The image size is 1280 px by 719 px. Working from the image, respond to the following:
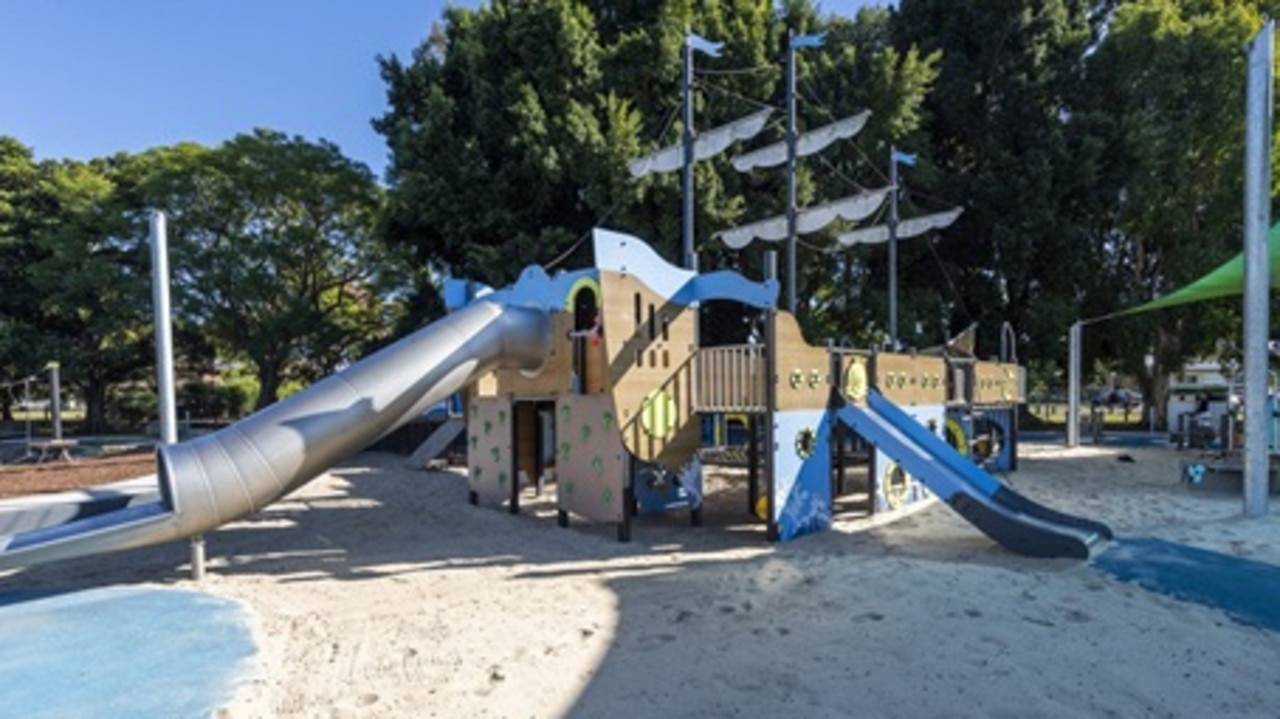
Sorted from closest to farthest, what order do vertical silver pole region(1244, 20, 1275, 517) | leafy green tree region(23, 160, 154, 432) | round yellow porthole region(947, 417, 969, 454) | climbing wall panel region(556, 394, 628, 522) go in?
climbing wall panel region(556, 394, 628, 522) < vertical silver pole region(1244, 20, 1275, 517) < round yellow porthole region(947, 417, 969, 454) < leafy green tree region(23, 160, 154, 432)

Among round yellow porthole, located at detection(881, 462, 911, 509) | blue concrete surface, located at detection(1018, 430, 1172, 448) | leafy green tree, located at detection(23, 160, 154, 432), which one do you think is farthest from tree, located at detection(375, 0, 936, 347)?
leafy green tree, located at detection(23, 160, 154, 432)

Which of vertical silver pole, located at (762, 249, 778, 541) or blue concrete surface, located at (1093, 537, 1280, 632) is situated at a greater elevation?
vertical silver pole, located at (762, 249, 778, 541)

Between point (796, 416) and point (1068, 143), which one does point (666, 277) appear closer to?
point (796, 416)

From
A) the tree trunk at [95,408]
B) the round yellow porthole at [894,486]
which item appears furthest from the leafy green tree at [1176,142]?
the tree trunk at [95,408]

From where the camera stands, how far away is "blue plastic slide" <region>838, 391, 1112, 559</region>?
755 cm

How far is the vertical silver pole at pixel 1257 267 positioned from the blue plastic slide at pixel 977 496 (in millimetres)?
3019

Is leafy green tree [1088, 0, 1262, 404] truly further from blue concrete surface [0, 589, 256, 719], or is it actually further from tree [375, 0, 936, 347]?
blue concrete surface [0, 589, 256, 719]

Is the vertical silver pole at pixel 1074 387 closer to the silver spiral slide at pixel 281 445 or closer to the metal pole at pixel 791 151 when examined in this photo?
the metal pole at pixel 791 151

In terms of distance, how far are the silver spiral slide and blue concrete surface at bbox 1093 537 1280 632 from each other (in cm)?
703

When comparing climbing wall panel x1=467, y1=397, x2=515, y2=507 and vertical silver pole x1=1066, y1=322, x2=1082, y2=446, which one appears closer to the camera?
climbing wall panel x1=467, y1=397, x2=515, y2=507

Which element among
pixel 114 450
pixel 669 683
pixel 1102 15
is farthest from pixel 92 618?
pixel 1102 15

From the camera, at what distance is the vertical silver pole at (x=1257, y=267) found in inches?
373

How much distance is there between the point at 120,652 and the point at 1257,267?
1308 cm

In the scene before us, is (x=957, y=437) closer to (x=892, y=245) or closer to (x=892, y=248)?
(x=892, y=248)
